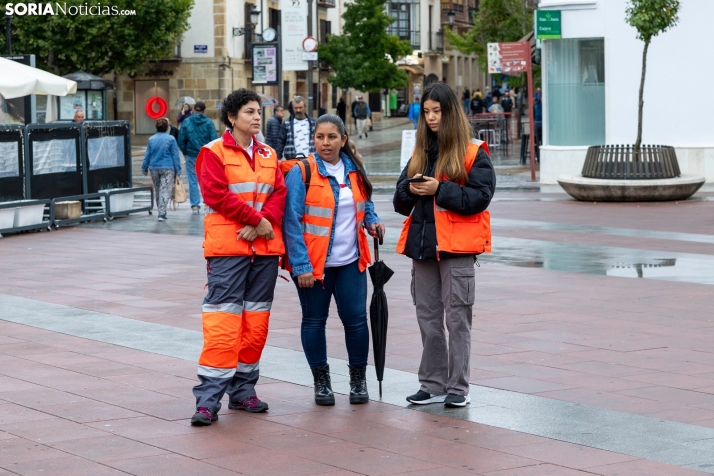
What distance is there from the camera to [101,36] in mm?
43156

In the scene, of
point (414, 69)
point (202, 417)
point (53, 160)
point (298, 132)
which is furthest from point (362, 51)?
point (202, 417)

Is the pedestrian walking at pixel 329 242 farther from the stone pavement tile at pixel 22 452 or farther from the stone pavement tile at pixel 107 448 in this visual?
the stone pavement tile at pixel 22 452

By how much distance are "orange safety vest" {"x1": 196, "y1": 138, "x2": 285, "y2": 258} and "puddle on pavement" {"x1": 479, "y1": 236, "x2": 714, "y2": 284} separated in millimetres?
5733

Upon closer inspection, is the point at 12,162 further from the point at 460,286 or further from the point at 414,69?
the point at 414,69

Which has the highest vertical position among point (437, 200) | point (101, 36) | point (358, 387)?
point (101, 36)

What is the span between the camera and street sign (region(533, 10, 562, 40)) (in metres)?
22.7

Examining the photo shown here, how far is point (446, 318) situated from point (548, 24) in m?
17.3

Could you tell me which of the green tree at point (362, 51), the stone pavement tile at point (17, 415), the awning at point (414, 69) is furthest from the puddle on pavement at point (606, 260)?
the awning at point (414, 69)

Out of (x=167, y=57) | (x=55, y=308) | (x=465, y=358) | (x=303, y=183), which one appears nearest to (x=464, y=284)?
(x=465, y=358)

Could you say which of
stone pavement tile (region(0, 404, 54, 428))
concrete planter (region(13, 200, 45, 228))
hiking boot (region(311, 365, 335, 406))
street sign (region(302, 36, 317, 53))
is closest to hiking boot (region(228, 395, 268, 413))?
hiking boot (region(311, 365, 335, 406))

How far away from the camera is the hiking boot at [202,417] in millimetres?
5973

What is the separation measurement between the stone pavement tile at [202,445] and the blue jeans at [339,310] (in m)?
0.80

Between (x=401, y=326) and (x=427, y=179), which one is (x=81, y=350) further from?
(x=427, y=179)

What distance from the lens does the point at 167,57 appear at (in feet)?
155
